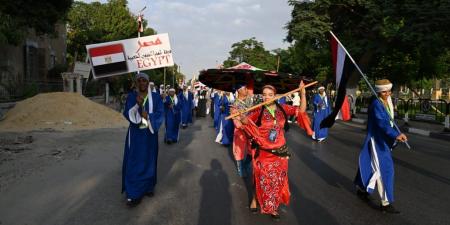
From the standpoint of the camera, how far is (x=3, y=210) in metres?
5.96

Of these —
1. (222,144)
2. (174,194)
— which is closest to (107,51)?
(222,144)

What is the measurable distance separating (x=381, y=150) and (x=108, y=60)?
10.4 m

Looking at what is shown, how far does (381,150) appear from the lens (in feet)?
20.1

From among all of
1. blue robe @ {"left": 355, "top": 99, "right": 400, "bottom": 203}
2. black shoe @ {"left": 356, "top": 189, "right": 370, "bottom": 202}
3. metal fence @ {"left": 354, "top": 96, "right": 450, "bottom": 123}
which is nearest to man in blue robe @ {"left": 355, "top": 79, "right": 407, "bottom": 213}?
blue robe @ {"left": 355, "top": 99, "right": 400, "bottom": 203}

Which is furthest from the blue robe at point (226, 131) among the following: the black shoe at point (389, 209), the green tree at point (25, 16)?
the green tree at point (25, 16)

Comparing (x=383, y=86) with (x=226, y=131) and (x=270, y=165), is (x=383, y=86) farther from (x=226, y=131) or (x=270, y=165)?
(x=226, y=131)

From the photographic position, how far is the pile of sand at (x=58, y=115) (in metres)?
17.5

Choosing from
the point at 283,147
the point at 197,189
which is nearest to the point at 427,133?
the point at 197,189

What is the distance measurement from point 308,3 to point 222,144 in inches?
721

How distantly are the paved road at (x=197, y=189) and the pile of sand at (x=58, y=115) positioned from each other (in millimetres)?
5555

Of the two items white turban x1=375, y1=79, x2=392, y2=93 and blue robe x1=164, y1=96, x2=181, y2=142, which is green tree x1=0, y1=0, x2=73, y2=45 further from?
white turban x1=375, y1=79, x2=392, y2=93

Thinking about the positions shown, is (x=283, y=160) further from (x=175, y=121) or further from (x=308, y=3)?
(x=308, y=3)

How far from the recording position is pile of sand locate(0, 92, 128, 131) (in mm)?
17516

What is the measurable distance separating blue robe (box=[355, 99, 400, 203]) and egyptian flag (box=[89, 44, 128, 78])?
9595mm
